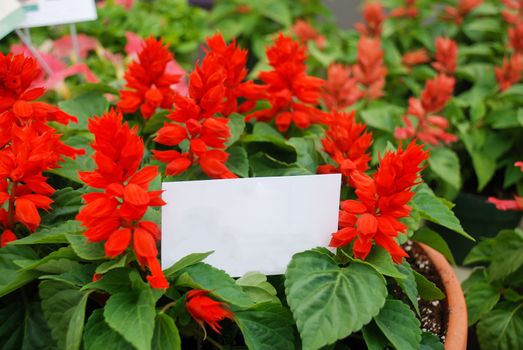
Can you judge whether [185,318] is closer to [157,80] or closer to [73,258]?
[73,258]

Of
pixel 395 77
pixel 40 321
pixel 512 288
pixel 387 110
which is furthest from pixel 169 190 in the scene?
pixel 395 77

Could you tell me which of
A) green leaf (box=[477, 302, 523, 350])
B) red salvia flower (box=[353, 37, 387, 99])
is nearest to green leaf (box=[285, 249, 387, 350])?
green leaf (box=[477, 302, 523, 350])

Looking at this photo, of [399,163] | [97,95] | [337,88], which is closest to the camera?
[399,163]

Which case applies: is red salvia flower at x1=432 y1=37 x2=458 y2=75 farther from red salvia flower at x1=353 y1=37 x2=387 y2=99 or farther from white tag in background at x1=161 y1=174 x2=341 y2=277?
white tag in background at x1=161 y1=174 x2=341 y2=277

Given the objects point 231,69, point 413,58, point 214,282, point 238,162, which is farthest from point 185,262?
point 413,58

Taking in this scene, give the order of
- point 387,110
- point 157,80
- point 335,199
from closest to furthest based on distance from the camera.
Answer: point 335,199 → point 157,80 → point 387,110

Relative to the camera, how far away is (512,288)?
1298 millimetres

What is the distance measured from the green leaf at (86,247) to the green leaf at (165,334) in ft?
0.37

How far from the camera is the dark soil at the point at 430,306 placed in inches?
40.6

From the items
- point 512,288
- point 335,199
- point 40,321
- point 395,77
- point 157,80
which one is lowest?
point 512,288

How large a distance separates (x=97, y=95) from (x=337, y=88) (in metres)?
0.70

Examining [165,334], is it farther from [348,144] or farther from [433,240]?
[433,240]

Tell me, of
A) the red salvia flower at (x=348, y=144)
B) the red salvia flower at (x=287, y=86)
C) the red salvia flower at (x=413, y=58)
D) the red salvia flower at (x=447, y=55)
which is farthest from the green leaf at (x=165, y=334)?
the red salvia flower at (x=413, y=58)

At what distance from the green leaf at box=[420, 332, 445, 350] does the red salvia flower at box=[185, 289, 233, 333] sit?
32 centimetres
